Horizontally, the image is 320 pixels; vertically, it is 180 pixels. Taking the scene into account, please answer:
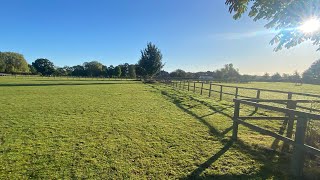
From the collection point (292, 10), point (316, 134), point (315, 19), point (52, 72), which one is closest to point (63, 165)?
point (316, 134)

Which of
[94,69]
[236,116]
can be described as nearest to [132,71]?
[94,69]

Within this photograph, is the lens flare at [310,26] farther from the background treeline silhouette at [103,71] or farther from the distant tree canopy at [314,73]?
the background treeline silhouette at [103,71]

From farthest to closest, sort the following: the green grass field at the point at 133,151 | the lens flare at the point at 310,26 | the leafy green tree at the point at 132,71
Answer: the leafy green tree at the point at 132,71, the lens flare at the point at 310,26, the green grass field at the point at 133,151

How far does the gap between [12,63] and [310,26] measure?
126419 millimetres

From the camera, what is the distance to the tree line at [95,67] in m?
56.4

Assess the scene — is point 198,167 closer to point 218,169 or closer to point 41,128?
point 218,169

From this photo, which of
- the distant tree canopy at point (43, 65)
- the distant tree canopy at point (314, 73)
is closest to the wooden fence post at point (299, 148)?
the distant tree canopy at point (314, 73)

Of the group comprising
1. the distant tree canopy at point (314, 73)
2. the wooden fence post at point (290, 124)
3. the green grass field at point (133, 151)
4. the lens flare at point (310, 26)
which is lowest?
the green grass field at point (133, 151)

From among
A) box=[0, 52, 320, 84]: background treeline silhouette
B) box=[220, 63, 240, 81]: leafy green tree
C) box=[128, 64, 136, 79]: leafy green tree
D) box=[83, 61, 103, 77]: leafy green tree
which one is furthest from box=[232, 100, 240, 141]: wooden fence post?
box=[83, 61, 103, 77]: leafy green tree

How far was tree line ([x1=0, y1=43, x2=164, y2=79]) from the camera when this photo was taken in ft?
185

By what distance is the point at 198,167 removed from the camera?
3975 millimetres

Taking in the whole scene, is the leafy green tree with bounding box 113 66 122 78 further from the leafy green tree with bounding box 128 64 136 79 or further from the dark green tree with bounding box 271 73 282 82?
the dark green tree with bounding box 271 73 282 82

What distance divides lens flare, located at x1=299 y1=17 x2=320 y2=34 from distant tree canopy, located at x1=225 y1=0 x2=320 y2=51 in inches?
3.5

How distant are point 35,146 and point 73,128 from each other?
169cm
